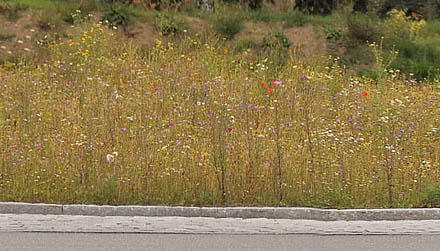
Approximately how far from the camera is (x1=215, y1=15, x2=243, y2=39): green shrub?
67.5ft

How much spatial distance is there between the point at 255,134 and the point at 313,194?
7.56 feet

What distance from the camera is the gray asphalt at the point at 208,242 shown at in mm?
6516

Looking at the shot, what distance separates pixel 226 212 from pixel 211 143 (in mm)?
2079

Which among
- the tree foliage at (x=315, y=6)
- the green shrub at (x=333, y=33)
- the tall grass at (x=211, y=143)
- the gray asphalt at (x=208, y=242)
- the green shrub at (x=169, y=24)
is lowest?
A: the tree foliage at (x=315, y=6)

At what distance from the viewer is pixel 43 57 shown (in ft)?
59.4

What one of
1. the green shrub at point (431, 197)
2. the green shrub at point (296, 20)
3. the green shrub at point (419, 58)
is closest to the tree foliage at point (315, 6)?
the green shrub at point (296, 20)

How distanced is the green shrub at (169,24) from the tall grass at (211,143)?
5741 mm

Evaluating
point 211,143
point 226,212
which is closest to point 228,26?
point 211,143

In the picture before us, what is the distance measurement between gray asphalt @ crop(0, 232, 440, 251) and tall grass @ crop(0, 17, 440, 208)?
125 cm

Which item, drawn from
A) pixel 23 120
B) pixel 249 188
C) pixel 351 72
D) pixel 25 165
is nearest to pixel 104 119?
pixel 23 120

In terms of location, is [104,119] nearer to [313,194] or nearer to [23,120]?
[23,120]

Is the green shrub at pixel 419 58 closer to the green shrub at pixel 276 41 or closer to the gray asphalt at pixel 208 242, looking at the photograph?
the green shrub at pixel 276 41

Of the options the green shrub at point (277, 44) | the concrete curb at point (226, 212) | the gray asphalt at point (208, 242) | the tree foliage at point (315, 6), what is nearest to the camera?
the gray asphalt at point (208, 242)

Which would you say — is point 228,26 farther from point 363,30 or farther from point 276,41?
point 363,30
